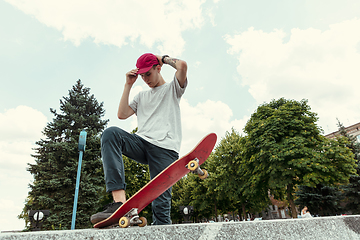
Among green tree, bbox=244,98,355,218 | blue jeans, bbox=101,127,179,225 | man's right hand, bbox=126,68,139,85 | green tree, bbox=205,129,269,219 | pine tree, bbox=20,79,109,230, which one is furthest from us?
green tree, bbox=205,129,269,219

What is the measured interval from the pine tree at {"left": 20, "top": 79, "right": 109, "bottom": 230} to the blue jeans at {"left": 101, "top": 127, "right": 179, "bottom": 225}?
16254 mm

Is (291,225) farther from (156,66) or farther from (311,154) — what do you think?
(311,154)

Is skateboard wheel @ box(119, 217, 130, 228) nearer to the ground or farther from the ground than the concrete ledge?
farther from the ground

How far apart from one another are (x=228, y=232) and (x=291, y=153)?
15.6m

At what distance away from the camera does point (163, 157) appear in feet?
8.43

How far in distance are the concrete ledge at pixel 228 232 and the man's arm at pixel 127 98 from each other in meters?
1.69

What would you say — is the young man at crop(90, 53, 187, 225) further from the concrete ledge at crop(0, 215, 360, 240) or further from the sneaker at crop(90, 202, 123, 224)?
the concrete ledge at crop(0, 215, 360, 240)

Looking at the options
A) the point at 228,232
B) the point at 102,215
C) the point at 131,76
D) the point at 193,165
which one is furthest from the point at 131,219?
the point at 131,76

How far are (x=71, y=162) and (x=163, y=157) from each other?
56.2ft

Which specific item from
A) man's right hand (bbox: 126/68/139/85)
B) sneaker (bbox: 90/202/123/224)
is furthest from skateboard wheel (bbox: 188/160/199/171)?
man's right hand (bbox: 126/68/139/85)

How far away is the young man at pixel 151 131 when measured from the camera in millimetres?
2236

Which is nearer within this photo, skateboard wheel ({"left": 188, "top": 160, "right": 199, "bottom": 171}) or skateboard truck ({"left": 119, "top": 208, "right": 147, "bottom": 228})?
skateboard truck ({"left": 119, "top": 208, "right": 147, "bottom": 228})

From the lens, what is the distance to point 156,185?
1997 millimetres

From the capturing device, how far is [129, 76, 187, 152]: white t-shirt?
2.64m
